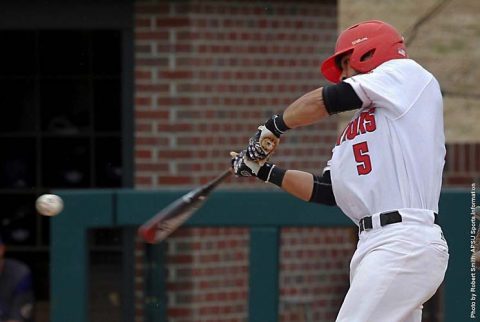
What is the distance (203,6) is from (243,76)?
503 mm

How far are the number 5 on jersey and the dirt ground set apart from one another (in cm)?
927

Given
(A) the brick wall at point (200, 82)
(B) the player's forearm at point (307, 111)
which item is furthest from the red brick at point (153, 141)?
(B) the player's forearm at point (307, 111)

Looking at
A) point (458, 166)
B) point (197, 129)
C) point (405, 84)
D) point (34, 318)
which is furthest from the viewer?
point (458, 166)

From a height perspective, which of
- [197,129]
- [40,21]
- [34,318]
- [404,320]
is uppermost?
[40,21]

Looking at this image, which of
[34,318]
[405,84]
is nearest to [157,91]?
[34,318]

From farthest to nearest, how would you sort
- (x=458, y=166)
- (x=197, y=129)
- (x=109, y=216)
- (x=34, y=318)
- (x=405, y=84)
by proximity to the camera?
1. (x=458, y=166)
2. (x=34, y=318)
3. (x=197, y=129)
4. (x=109, y=216)
5. (x=405, y=84)

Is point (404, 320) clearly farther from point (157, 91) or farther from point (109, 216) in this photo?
point (157, 91)

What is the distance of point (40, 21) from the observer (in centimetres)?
866

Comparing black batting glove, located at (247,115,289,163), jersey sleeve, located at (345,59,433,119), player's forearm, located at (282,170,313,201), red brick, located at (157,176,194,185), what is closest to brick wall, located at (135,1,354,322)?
red brick, located at (157,176,194,185)

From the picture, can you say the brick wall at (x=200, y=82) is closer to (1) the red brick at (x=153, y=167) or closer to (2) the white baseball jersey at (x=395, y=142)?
(1) the red brick at (x=153, y=167)

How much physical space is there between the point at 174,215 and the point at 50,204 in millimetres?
583

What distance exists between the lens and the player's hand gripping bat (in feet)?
19.9

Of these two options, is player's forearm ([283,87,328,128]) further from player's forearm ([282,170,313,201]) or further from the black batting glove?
player's forearm ([282,170,313,201])

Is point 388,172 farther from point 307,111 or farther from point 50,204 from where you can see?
point 50,204
